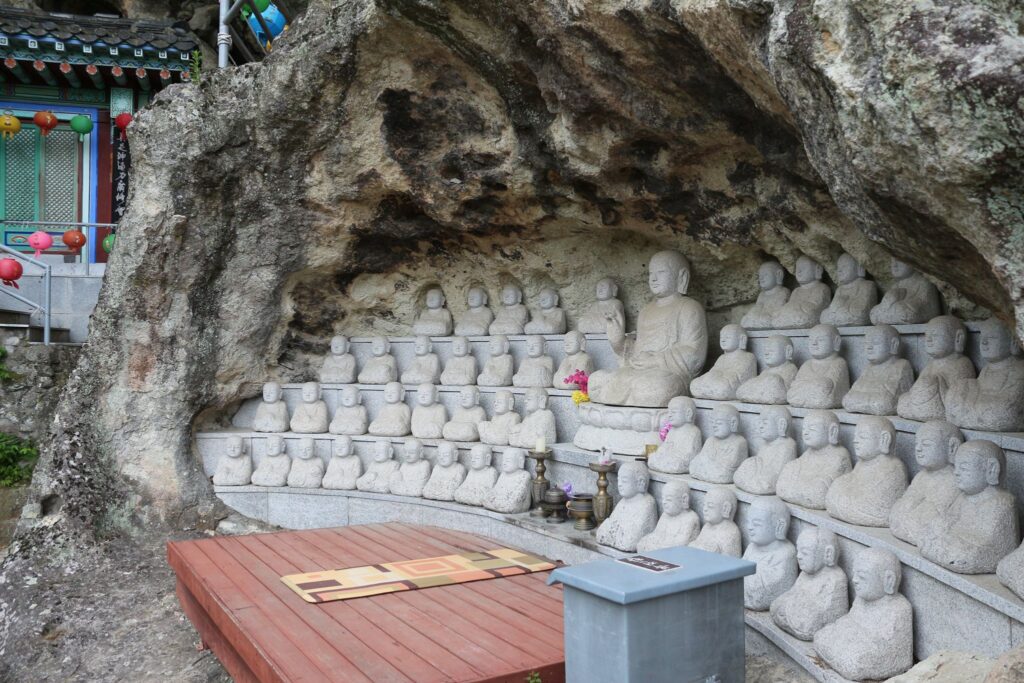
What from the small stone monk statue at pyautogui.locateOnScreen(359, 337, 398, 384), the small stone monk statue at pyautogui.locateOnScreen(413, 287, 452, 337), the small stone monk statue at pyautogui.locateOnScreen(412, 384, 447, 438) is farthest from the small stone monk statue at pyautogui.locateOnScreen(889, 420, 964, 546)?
the small stone monk statue at pyautogui.locateOnScreen(359, 337, 398, 384)

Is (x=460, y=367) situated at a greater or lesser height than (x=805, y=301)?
lesser

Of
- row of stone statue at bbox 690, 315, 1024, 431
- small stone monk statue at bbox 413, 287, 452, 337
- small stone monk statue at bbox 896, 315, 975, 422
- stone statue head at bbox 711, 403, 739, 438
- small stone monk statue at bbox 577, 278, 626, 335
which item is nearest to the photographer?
row of stone statue at bbox 690, 315, 1024, 431

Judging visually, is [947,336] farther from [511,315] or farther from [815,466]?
[511,315]

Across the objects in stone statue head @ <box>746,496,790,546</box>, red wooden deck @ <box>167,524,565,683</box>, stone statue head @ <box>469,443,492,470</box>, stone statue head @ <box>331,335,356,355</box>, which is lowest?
red wooden deck @ <box>167,524,565,683</box>

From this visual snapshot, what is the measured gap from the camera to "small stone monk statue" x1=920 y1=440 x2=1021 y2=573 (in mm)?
3619

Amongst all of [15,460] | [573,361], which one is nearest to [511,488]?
[573,361]

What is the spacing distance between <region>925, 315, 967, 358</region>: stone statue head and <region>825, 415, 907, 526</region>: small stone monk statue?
56 centimetres

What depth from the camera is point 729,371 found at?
6160 millimetres

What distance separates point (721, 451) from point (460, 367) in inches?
134

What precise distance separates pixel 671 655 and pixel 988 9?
2.55 meters

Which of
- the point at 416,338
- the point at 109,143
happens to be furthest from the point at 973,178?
the point at 109,143

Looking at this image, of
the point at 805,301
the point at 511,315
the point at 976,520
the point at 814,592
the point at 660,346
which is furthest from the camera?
the point at 511,315

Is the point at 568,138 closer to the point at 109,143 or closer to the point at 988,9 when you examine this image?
the point at 988,9

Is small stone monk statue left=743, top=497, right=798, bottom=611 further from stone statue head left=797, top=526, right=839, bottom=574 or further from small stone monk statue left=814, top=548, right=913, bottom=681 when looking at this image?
small stone monk statue left=814, top=548, right=913, bottom=681
